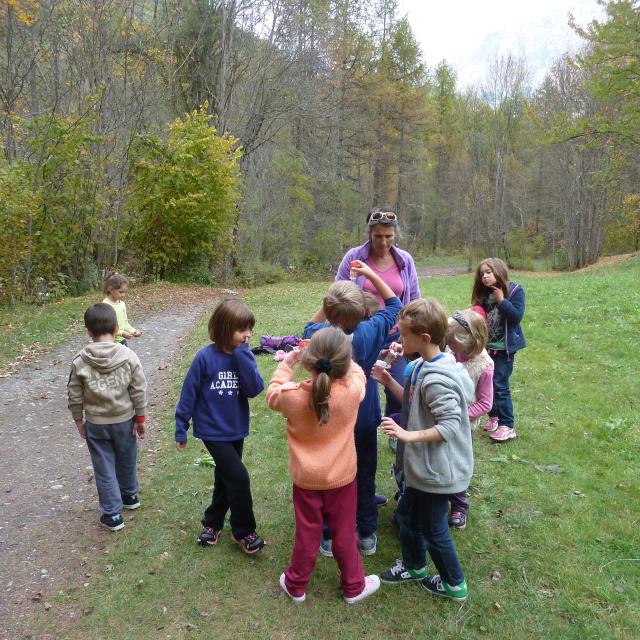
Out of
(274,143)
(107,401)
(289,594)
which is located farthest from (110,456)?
(274,143)

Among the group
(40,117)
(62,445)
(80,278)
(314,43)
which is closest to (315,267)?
(314,43)

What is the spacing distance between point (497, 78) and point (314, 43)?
53.7ft

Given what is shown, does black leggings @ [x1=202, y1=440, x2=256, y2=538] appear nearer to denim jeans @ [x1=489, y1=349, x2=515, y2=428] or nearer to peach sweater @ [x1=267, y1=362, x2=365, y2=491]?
peach sweater @ [x1=267, y1=362, x2=365, y2=491]

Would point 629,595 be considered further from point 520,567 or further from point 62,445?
point 62,445

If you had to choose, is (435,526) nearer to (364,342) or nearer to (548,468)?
(364,342)

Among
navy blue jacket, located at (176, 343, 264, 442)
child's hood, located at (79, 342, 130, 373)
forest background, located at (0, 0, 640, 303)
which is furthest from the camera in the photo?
forest background, located at (0, 0, 640, 303)

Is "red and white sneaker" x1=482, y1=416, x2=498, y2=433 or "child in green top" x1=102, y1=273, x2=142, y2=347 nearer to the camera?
"red and white sneaker" x1=482, y1=416, x2=498, y2=433

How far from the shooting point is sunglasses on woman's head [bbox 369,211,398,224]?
139 inches

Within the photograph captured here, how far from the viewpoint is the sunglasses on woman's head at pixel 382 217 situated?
3.54 meters

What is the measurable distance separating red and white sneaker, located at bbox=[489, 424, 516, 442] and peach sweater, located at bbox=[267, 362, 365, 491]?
287cm

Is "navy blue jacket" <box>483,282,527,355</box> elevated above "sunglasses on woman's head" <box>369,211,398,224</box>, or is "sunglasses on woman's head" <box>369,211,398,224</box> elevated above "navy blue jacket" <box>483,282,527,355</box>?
"sunglasses on woman's head" <box>369,211,398,224</box>

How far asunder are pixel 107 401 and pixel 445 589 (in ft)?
7.87

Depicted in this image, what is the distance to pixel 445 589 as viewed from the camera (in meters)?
2.96

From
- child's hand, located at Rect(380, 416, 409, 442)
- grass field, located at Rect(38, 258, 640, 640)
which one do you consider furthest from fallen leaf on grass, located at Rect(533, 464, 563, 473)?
child's hand, located at Rect(380, 416, 409, 442)
